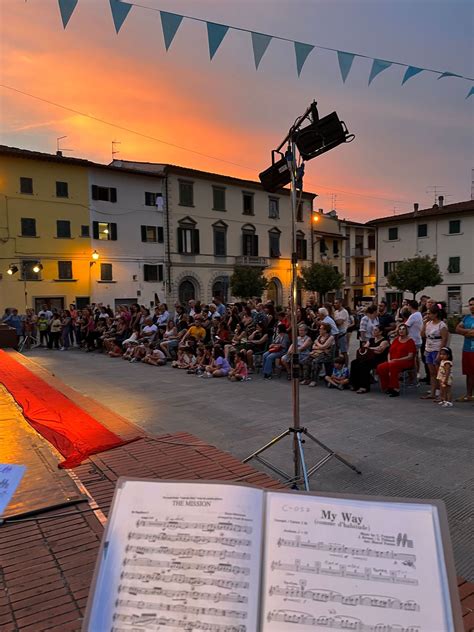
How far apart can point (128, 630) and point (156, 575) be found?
15 cm

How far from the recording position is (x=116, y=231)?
109 feet

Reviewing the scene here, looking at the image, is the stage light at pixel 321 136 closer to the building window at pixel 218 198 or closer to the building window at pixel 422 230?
the building window at pixel 218 198

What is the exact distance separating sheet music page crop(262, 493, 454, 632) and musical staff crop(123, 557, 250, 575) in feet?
0.27

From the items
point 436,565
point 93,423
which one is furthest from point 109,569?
point 93,423

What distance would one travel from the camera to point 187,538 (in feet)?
4.46

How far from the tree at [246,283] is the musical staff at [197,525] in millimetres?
36057

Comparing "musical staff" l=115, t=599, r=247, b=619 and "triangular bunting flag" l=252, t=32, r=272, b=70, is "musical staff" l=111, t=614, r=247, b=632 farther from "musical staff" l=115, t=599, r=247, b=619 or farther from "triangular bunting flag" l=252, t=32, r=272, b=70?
"triangular bunting flag" l=252, t=32, r=272, b=70

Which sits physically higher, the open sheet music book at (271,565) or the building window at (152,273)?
the building window at (152,273)

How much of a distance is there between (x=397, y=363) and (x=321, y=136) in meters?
4.90

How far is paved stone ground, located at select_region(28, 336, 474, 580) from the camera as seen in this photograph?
3990 mm

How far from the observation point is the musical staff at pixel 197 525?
1.35 meters

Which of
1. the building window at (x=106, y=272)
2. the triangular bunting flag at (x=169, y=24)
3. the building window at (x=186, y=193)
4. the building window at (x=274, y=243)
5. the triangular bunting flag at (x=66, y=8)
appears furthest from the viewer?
the building window at (x=274, y=243)

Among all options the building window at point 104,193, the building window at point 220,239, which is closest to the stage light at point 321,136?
the building window at point 104,193

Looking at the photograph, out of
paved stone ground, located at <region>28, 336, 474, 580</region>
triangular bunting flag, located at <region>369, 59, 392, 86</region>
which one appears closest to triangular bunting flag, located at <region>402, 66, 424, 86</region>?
triangular bunting flag, located at <region>369, 59, 392, 86</region>
